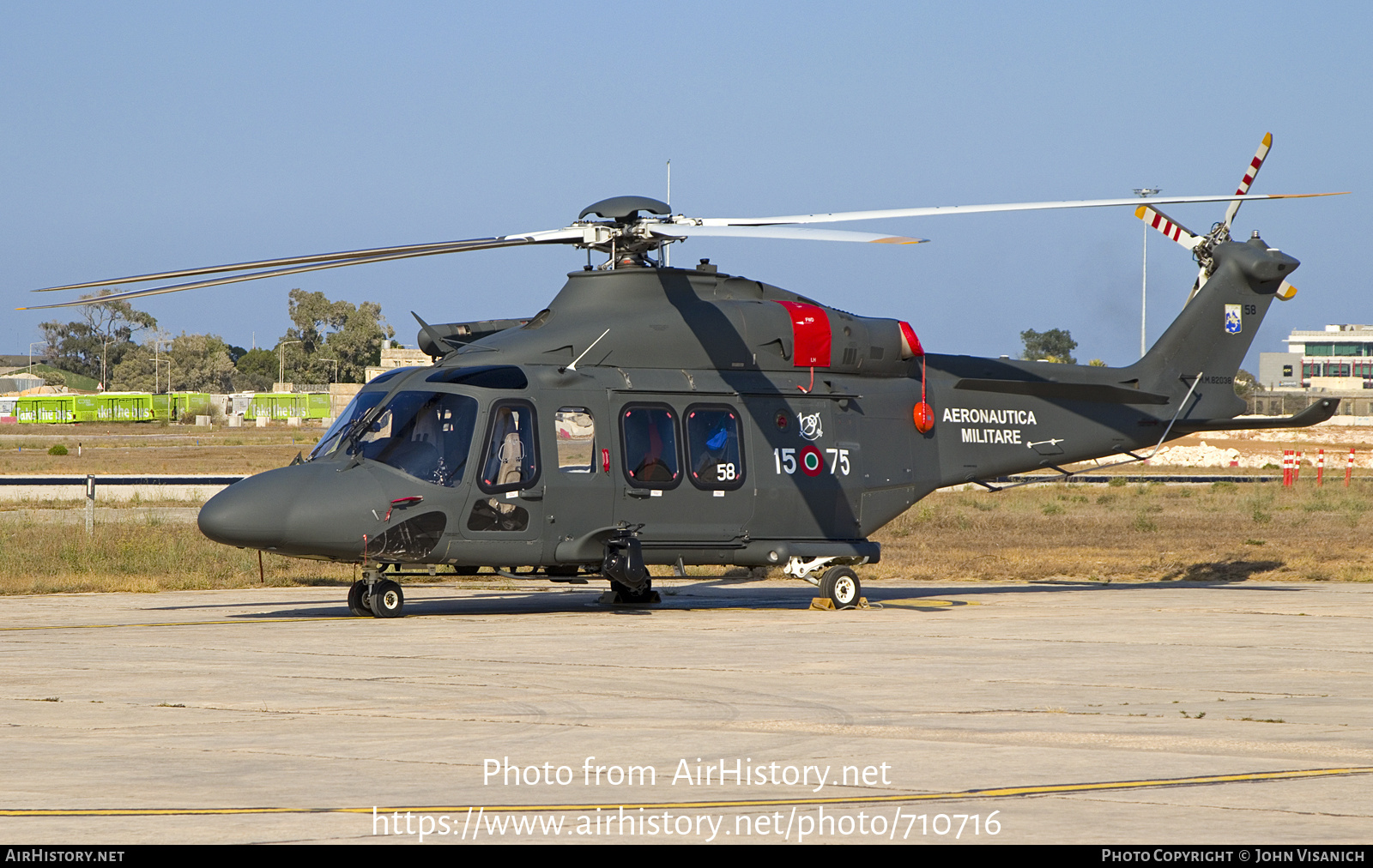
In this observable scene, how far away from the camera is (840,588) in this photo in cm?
1658

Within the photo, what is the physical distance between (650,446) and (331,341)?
155 meters

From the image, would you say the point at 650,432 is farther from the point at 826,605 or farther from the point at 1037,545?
the point at 1037,545

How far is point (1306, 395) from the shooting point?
116375mm

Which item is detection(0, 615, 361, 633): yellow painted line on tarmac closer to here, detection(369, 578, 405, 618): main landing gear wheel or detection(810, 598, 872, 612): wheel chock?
detection(369, 578, 405, 618): main landing gear wheel

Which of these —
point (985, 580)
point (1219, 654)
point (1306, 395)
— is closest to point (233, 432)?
point (1306, 395)

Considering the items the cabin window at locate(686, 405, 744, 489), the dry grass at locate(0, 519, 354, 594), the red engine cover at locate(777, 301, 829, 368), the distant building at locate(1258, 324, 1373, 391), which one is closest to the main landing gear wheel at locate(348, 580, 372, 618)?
the cabin window at locate(686, 405, 744, 489)

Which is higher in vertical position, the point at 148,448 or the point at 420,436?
the point at 420,436

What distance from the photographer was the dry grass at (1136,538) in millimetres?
22438

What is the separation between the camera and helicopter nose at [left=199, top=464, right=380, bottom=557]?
45.5 ft

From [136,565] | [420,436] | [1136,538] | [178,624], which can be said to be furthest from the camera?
[1136,538]

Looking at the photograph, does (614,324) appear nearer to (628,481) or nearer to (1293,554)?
(628,481)

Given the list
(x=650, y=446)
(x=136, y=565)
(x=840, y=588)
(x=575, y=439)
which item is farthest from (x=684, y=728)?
(x=136, y=565)

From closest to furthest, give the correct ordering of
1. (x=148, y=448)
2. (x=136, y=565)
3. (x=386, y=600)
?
(x=386, y=600), (x=136, y=565), (x=148, y=448)

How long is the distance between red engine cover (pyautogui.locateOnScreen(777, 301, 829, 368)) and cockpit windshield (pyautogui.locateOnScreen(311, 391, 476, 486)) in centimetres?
399
